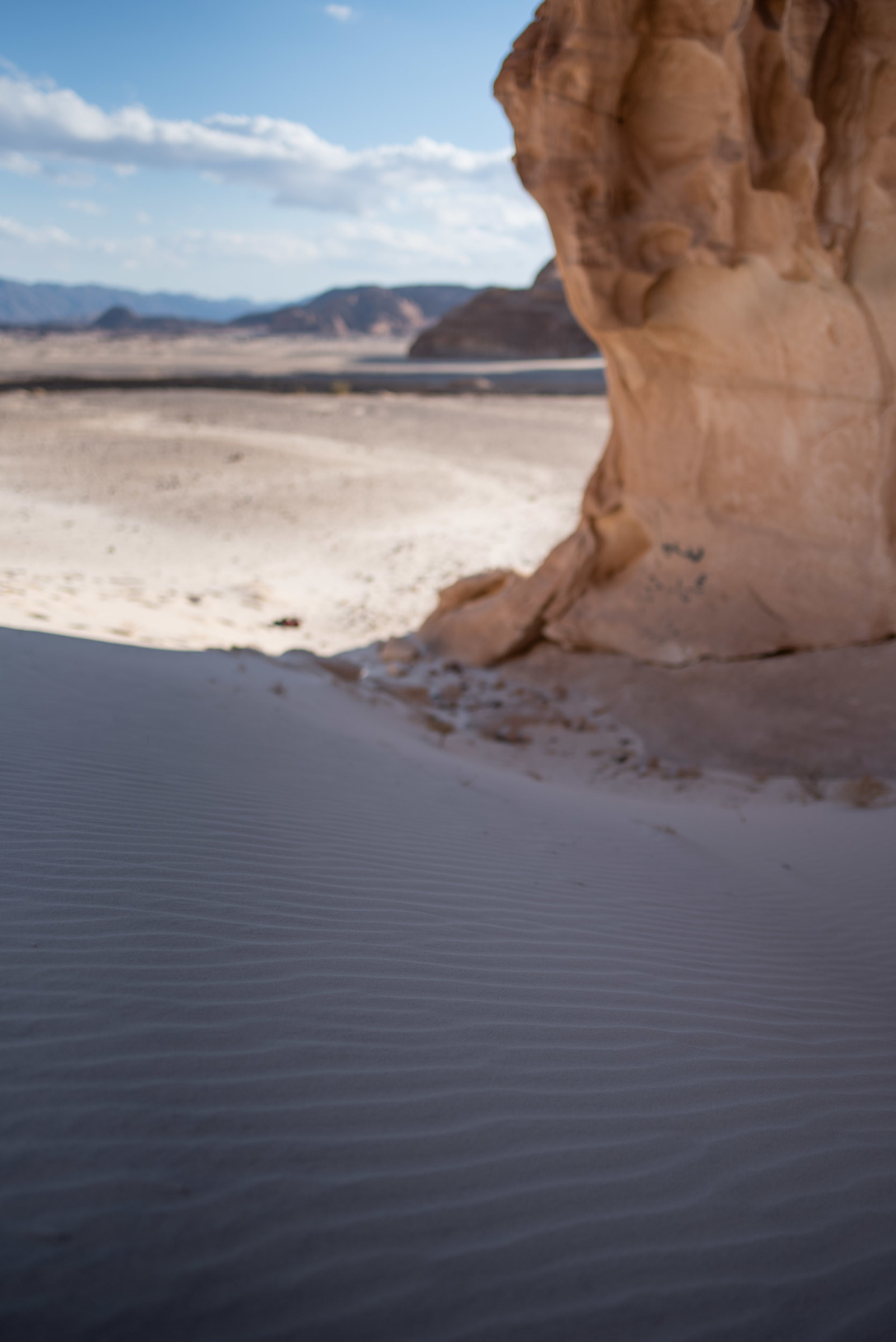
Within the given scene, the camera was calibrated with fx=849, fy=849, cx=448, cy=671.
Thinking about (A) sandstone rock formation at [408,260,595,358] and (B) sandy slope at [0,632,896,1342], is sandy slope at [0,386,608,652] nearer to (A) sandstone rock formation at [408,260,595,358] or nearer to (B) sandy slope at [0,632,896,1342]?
(B) sandy slope at [0,632,896,1342]

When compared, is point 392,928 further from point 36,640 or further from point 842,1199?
point 36,640

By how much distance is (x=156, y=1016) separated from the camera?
2.12 meters

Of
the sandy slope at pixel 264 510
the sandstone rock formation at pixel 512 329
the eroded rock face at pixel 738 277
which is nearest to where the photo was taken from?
the eroded rock face at pixel 738 277

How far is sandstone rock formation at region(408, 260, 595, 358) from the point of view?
46.1 m

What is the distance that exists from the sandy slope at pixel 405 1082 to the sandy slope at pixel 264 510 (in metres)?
4.70

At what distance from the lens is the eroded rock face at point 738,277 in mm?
6250

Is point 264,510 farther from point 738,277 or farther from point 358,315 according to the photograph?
point 358,315

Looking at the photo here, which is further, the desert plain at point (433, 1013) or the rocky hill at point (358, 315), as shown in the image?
the rocky hill at point (358, 315)

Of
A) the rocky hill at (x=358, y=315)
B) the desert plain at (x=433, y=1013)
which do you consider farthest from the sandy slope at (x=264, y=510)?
the rocky hill at (x=358, y=315)

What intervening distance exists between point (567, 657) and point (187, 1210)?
23.8ft

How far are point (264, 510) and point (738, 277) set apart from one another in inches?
400

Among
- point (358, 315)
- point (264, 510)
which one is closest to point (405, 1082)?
point (264, 510)

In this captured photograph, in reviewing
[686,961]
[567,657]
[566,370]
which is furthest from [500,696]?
[566,370]

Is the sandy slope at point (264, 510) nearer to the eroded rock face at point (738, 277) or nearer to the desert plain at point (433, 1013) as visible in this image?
the desert plain at point (433, 1013)
